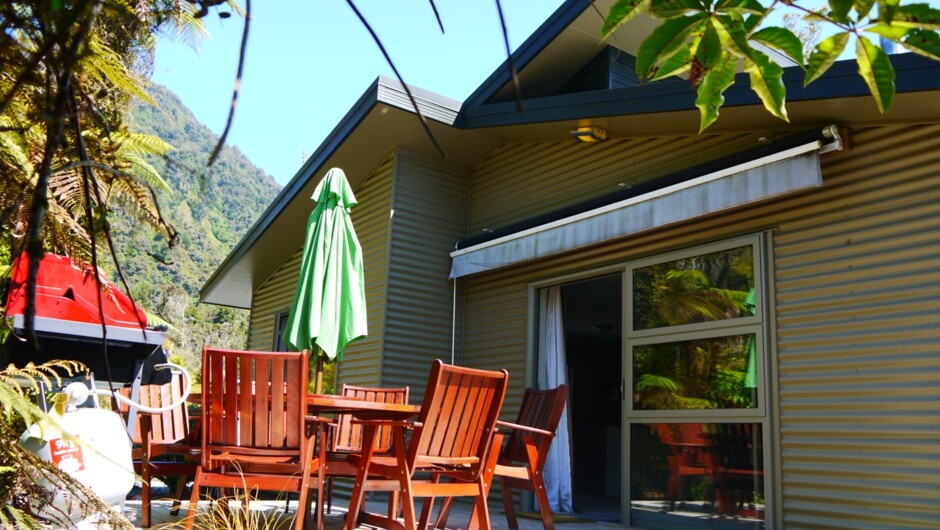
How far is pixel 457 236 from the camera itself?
8047 mm

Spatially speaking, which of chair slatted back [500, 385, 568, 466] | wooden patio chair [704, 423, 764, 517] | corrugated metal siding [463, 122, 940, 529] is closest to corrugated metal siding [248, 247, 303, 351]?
chair slatted back [500, 385, 568, 466]

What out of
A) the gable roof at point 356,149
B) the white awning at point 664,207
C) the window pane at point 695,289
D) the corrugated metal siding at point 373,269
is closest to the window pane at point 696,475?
the window pane at point 695,289

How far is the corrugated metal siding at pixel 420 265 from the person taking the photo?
749cm

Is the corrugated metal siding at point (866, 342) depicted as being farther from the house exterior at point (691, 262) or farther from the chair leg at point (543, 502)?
the chair leg at point (543, 502)

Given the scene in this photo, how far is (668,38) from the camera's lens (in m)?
0.98

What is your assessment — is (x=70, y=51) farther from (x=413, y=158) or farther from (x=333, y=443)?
(x=413, y=158)

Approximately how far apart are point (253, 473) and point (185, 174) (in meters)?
2.97

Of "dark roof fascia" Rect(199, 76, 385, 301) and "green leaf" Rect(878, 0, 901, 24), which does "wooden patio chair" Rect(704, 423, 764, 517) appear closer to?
"dark roof fascia" Rect(199, 76, 385, 301)

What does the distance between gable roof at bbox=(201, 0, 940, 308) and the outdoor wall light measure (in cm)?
7

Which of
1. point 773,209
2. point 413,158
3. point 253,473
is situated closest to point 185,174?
point 253,473

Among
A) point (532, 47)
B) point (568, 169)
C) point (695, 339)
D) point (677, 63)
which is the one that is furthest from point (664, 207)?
point (677, 63)

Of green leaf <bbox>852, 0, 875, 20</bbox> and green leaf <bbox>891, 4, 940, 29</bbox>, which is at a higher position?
green leaf <bbox>852, 0, 875, 20</bbox>

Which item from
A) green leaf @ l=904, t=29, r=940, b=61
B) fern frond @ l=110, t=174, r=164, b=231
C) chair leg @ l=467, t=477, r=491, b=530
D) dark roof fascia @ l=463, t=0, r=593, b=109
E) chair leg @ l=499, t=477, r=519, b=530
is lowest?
chair leg @ l=499, t=477, r=519, b=530

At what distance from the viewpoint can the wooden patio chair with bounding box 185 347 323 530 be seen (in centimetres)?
347
